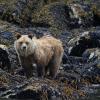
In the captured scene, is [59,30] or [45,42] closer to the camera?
[45,42]

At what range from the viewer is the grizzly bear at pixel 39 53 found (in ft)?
58.4

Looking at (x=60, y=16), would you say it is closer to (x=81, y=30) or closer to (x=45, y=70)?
(x=81, y=30)

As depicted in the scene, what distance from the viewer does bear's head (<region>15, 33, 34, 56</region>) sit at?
17688mm

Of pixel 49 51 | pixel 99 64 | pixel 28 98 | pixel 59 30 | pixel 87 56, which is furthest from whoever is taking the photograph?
pixel 59 30

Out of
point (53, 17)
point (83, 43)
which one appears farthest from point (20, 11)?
point (83, 43)

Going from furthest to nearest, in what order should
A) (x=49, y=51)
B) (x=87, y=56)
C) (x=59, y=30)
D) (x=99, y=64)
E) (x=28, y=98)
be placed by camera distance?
(x=59, y=30)
(x=87, y=56)
(x=99, y=64)
(x=49, y=51)
(x=28, y=98)

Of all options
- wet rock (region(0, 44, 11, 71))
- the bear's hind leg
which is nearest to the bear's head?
the bear's hind leg

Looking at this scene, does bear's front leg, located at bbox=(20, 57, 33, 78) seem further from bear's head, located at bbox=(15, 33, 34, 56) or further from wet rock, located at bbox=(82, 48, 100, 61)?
wet rock, located at bbox=(82, 48, 100, 61)

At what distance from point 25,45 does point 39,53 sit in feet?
2.72

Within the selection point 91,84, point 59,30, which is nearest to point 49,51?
point 91,84

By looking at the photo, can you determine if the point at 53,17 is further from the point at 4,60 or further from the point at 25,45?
the point at 25,45

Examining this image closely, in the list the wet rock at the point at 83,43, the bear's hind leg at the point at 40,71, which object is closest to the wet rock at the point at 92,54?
the wet rock at the point at 83,43

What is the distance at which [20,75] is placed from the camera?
1923 cm

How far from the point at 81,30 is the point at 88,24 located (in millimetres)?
1093
